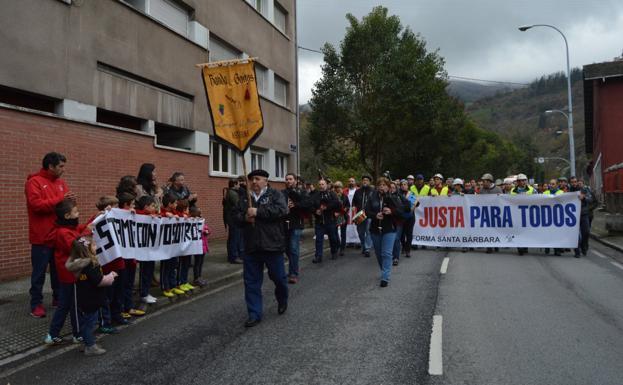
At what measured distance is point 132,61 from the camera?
12219mm

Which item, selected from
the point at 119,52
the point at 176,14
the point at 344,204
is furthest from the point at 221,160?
the point at 344,204

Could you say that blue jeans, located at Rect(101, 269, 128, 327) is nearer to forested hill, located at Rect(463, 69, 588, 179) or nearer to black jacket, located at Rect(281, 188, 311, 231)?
black jacket, located at Rect(281, 188, 311, 231)

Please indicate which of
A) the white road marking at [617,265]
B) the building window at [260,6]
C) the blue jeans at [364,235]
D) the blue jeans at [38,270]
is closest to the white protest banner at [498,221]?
the white road marking at [617,265]

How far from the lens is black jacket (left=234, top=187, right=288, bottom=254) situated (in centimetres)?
583

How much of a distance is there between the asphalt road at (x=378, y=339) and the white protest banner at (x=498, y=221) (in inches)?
147

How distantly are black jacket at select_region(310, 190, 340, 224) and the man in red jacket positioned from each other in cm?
589

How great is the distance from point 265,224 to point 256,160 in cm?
1452

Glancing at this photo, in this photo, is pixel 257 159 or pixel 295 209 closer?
pixel 295 209

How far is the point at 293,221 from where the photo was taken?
9.32 m

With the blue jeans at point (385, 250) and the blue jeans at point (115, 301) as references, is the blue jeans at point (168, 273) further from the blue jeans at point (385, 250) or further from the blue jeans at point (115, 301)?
the blue jeans at point (385, 250)

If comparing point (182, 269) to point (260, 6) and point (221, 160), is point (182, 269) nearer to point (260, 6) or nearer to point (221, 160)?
point (221, 160)

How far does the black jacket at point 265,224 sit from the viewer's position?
230 inches

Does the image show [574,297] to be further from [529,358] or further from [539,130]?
[539,130]

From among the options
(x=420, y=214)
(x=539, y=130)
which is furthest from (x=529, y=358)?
(x=539, y=130)
